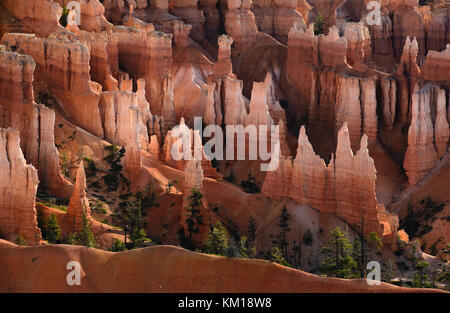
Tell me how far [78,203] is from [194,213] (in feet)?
24.9

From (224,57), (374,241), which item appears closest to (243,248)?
(374,241)

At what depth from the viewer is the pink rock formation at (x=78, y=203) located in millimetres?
81250

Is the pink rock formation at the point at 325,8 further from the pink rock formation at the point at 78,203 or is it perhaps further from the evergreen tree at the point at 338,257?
the pink rock formation at the point at 78,203

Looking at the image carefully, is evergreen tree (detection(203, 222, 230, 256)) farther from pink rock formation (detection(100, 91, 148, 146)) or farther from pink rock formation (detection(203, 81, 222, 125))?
pink rock formation (detection(203, 81, 222, 125))

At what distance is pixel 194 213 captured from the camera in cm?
8600

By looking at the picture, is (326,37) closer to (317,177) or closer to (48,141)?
(317,177)

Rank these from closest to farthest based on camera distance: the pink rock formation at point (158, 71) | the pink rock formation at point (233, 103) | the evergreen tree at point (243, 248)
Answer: the evergreen tree at point (243, 248)
the pink rock formation at point (233, 103)
the pink rock formation at point (158, 71)

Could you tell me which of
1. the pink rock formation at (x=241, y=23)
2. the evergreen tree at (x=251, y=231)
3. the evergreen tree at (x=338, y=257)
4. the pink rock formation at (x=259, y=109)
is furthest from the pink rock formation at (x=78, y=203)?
the pink rock formation at (x=241, y=23)

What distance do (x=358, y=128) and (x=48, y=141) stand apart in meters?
29.6

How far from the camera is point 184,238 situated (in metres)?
85.3

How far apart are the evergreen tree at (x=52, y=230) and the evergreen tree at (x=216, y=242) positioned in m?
7.73

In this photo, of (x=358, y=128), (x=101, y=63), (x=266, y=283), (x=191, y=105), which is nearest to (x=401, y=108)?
(x=358, y=128)

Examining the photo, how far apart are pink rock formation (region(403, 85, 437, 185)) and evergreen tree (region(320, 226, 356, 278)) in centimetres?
2025

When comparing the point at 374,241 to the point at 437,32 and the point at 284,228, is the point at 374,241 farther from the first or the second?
the point at 437,32
